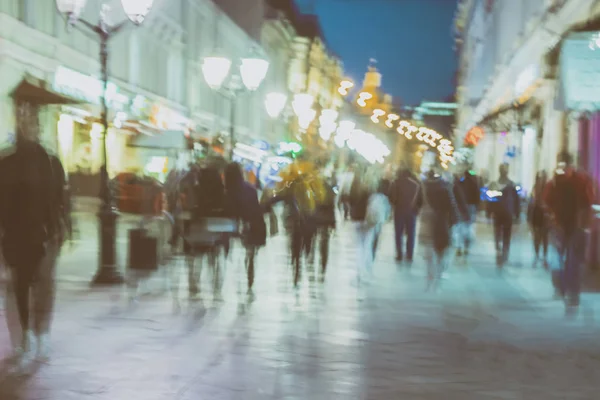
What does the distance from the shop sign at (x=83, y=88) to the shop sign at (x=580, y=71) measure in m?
14.8

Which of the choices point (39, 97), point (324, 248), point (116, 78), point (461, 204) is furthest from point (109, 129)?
point (324, 248)

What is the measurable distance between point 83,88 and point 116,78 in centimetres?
414

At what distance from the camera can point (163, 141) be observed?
1251 inches

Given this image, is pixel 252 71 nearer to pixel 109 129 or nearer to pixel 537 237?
pixel 537 237

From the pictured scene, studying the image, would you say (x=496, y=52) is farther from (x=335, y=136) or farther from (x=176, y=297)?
(x=176, y=297)

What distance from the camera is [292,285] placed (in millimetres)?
13773

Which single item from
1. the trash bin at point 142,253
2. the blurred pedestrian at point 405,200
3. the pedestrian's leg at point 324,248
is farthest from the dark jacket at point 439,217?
the trash bin at point 142,253

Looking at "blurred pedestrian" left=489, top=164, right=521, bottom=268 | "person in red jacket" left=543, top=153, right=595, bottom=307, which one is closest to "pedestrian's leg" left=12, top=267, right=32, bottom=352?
"person in red jacket" left=543, top=153, right=595, bottom=307

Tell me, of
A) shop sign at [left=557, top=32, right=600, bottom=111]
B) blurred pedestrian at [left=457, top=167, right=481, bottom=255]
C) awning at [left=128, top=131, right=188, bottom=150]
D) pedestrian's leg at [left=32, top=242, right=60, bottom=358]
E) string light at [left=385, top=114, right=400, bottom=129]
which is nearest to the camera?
pedestrian's leg at [left=32, top=242, right=60, bottom=358]

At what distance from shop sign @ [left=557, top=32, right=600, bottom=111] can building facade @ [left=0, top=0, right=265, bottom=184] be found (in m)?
9.22

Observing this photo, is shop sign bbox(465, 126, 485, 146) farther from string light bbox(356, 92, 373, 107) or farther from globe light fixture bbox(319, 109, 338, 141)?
globe light fixture bbox(319, 109, 338, 141)

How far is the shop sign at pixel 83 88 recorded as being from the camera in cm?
2795

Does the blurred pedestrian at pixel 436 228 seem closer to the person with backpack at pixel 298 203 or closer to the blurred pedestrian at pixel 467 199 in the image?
the person with backpack at pixel 298 203

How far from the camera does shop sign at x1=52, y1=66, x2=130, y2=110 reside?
28.0 metres
